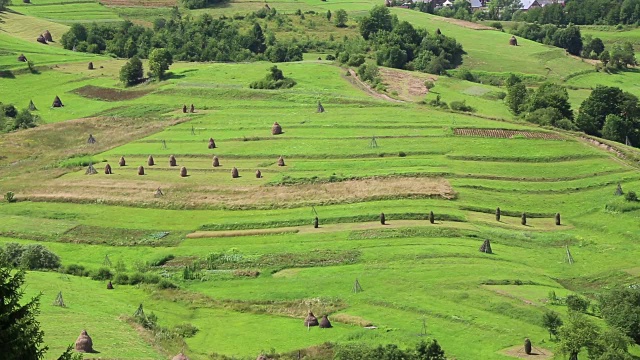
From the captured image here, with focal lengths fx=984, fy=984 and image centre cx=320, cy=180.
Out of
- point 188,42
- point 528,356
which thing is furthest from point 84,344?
point 188,42

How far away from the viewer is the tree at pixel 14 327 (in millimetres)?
31891

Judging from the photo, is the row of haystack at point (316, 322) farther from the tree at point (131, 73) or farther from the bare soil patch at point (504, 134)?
the tree at point (131, 73)

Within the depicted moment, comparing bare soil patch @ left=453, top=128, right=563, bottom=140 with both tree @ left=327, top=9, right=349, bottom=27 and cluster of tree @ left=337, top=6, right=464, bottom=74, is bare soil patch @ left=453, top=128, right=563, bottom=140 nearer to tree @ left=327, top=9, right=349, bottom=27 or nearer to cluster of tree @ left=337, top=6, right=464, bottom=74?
cluster of tree @ left=337, top=6, right=464, bottom=74

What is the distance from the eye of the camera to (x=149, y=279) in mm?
71625

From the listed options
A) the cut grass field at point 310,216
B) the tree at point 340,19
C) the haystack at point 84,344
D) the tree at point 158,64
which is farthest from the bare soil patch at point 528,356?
the tree at point 340,19

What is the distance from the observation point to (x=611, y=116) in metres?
114

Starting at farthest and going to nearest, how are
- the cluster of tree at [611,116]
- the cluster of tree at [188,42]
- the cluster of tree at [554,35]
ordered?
1. the cluster of tree at [554,35]
2. the cluster of tree at [188,42]
3. the cluster of tree at [611,116]

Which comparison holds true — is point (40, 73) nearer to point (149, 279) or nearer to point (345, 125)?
point (345, 125)

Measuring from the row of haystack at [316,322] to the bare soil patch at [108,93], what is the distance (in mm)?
81035

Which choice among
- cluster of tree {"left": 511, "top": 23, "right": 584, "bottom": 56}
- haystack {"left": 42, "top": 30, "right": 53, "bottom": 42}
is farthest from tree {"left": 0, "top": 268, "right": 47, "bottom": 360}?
cluster of tree {"left": 511, "top": 23, "right": 584, "bottom": 56}

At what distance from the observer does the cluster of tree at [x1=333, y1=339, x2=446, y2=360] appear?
Answer: 51.9 m

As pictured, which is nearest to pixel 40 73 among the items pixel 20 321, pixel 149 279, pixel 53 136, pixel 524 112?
pixel 53 136

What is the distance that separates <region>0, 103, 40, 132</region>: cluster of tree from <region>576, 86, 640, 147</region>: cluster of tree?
223 feet

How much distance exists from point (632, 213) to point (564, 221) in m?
5.53
